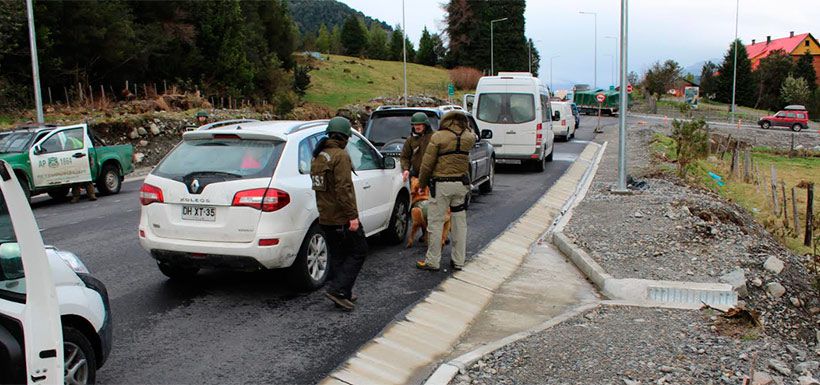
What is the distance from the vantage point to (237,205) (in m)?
6.60

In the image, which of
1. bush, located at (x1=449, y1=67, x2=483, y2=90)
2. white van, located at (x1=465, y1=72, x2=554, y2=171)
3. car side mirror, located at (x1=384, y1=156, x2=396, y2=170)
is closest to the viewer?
car side mirror, located at (x1=384, y1=156, x2=396, y2=170)

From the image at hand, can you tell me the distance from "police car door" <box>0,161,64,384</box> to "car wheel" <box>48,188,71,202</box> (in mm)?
13762

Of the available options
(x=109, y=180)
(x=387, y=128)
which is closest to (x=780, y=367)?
(x=387, y=128)

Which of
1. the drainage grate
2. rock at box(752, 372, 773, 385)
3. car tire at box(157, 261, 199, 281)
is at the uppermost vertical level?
car tire at box(157, 261, 199, 281)

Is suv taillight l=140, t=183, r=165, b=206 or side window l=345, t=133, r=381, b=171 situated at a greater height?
side window l=345, t=133, r=381, b=171

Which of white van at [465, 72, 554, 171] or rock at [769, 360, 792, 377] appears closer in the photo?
rock at [769, 360, 792, 377]

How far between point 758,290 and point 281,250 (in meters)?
5.29

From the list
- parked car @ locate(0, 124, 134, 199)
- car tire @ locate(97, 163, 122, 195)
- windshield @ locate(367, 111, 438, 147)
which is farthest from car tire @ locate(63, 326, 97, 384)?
car tire @ locate(97, 163, 122, 195)

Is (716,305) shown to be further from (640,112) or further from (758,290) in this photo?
(640,112)

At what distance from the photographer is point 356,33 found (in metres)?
111

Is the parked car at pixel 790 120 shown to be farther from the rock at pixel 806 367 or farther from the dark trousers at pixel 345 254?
the dark trousers at pixel 345 254

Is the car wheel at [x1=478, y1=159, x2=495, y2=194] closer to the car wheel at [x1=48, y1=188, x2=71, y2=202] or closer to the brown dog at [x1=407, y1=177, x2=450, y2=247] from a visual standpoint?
the brown dog at [x1=407, y1=177, x2=450, y2=247]

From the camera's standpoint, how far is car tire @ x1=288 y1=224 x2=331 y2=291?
23.2 ft

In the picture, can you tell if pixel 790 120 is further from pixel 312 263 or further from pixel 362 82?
pixel 312 263
